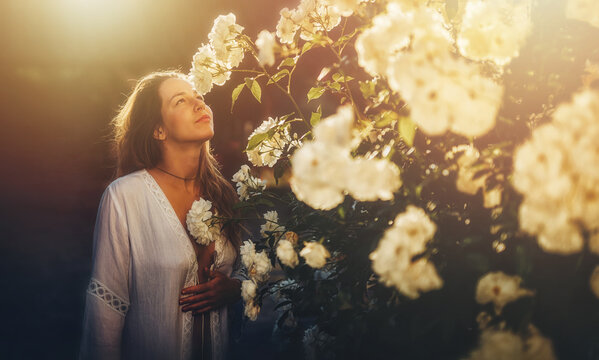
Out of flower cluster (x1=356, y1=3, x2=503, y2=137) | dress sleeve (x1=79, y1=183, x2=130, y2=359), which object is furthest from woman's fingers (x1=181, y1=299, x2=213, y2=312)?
flower cluster (x1=356, y1=3, x2=503, y2=137)

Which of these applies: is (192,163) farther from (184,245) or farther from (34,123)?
(34,123)

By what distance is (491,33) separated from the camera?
2.41ft

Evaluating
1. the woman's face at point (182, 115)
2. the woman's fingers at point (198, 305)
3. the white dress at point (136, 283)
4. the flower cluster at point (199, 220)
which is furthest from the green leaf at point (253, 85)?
the woman's fingers at point (198, 305)

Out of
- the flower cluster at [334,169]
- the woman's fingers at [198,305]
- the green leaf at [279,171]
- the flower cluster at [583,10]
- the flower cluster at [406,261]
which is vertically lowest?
the flower cluster at [406,261]

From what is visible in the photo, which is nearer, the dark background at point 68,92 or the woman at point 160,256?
the woman at point 160,256

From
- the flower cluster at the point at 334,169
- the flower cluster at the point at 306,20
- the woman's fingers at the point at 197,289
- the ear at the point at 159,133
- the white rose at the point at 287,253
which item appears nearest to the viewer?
the flower cluster at the point at 334,169

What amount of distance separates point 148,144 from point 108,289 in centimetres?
61

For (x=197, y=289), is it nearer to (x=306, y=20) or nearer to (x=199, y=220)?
(x=199, y=220)

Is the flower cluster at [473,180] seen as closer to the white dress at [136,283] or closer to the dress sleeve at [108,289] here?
the white dress at [136,283]

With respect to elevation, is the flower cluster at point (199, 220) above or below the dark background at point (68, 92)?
below

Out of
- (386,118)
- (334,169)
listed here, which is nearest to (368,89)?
(386,118)

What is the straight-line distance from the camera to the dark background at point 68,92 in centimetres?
567

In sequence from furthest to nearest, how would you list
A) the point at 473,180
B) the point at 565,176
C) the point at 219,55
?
the point at 219,55, the point at 473,180, the point at 565,176

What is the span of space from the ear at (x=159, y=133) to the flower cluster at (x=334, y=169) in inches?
51.6
